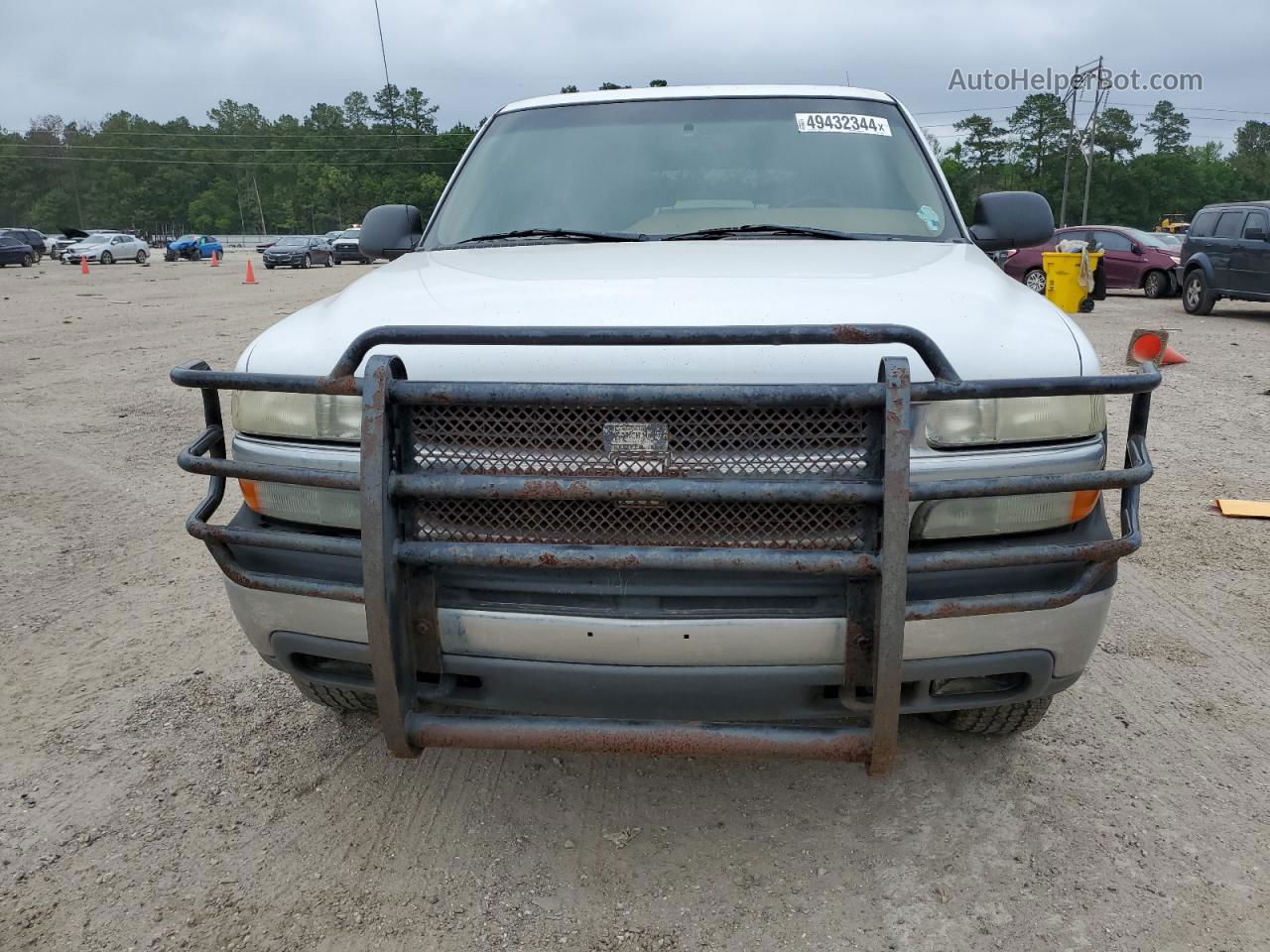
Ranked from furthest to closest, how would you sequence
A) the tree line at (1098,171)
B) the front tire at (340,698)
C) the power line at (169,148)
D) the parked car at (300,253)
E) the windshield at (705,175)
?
the power line at (169,148), the tree line at (1098,171), the parked car at (300,253), the windshield at (705,175), the front tire at (340,698)

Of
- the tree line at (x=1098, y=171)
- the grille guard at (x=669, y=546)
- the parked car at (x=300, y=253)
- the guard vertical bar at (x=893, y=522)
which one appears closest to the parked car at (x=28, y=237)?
the parked car at (x=300, y=253)

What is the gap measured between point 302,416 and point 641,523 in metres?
0.84

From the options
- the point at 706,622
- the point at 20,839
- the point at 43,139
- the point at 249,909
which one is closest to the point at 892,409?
the point at 706,622

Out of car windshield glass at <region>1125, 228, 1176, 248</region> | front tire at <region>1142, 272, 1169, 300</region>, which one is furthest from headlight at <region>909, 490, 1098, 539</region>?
car windshield glass at <region>1125, 228, 1176, 248</region>

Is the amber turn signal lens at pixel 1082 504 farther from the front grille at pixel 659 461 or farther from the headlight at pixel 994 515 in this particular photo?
the front grille at pixel 659 461

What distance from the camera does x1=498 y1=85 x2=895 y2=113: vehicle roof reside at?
3.72 meters

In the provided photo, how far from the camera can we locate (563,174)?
357cm

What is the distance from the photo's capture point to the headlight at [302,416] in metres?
2.23

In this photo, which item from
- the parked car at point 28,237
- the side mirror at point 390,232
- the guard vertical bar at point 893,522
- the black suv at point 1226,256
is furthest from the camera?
the parked car at point 28,237

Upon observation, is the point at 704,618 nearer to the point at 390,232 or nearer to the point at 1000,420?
the point at 1000,420

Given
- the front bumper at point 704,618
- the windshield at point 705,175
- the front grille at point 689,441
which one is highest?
the windshield at point 705,175

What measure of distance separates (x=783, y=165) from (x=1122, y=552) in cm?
198

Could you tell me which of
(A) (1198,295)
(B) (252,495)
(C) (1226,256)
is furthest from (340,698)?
(A) (1198,295)

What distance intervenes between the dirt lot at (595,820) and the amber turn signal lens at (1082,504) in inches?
35.2
